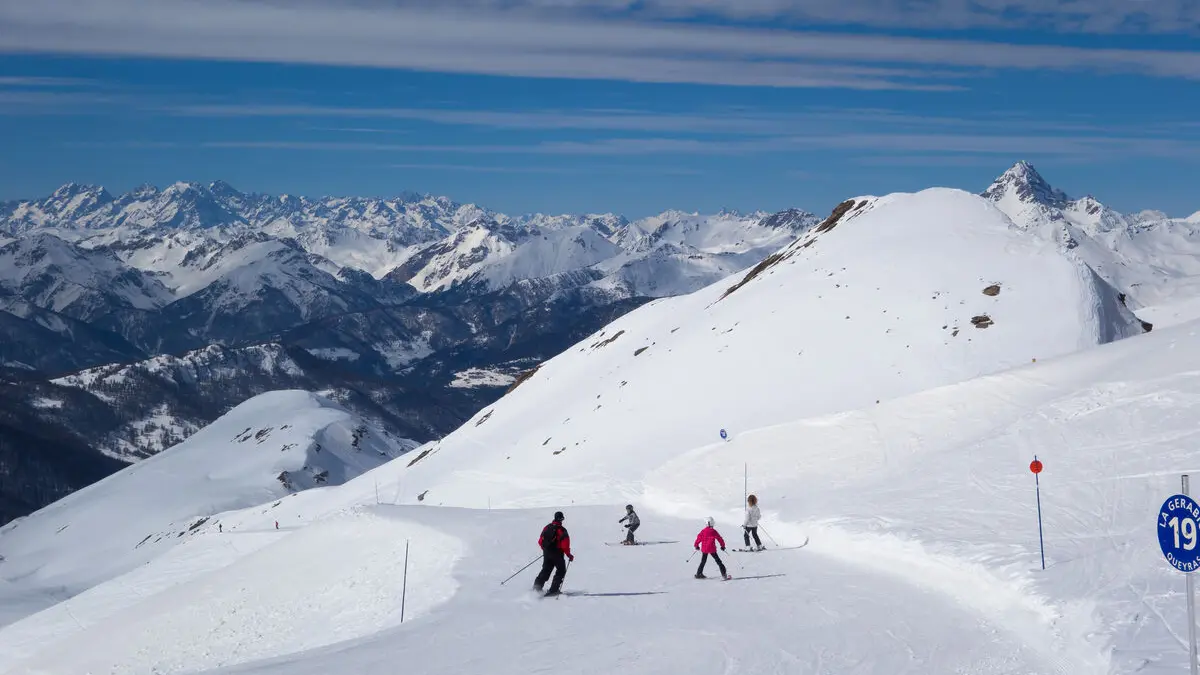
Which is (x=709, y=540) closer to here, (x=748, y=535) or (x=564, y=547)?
(x=564, y=547)

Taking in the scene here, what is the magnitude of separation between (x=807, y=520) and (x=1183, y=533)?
18657 millimetres

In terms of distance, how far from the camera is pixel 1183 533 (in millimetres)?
12477

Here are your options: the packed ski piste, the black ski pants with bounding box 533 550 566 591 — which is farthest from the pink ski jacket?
the black ski pants with bounding box 533 550 566 591

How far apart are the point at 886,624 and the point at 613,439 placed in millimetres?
42351

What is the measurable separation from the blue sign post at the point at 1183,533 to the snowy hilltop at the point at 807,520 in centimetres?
317

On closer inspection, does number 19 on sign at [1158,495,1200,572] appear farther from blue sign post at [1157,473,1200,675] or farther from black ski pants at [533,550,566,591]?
black ski pants at [533,550,566,591]

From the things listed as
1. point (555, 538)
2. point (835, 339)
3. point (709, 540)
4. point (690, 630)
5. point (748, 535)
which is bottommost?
point (690, 630)

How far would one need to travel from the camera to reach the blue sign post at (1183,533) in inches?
484

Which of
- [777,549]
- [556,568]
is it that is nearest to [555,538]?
[556,568]

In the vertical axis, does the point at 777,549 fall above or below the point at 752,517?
below

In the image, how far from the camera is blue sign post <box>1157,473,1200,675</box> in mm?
12281

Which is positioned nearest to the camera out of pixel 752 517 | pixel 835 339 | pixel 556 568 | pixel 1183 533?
pixel 1183 533

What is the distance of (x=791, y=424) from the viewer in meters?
45.3

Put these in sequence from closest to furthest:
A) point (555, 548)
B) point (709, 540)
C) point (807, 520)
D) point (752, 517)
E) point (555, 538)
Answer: point (555, 538)
point (555, 548)
point (709, 540)
point (752, 517)
point (807, 520)
